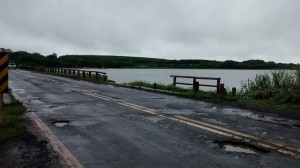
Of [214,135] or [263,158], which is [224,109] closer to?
[214,135]

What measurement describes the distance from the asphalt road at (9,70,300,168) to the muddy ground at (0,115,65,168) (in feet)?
1.37

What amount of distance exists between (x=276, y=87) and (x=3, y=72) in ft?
38.9

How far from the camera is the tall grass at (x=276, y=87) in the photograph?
14383 millimetres

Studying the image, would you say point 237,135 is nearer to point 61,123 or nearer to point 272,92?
point 61,123

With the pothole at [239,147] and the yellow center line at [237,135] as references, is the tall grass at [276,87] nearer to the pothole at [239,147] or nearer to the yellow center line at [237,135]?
the yellow center line at [237,135]

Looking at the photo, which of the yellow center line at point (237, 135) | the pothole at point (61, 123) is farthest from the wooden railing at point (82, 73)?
the yellow center line at point (237, 135)

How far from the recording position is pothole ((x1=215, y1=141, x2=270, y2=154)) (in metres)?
6.94

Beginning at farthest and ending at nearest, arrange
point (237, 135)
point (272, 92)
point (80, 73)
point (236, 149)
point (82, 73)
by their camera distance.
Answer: point (80, 73) < point (82, 73) < point (272, 92) < point (237, 135) < point (236, 149)

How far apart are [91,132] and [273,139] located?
13.2 ft

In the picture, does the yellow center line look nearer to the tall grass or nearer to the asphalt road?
the asphalt road

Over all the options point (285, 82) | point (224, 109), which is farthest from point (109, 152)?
point (285, 82)

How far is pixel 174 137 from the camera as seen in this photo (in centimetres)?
816

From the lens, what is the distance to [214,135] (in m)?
8.36

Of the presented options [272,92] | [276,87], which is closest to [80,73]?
[276,87]
